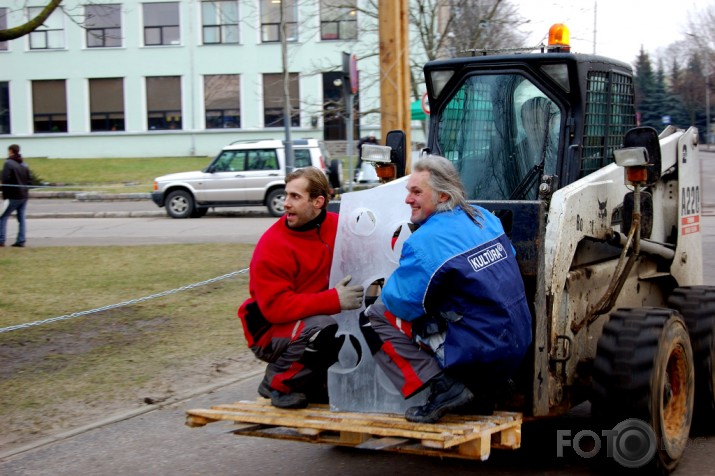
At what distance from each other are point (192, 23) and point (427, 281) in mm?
43067

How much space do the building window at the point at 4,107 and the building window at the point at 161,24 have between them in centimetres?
754

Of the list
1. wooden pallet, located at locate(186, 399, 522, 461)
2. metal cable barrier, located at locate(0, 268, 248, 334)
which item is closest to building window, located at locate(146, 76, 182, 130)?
metal cable barrier, located at locate(0, 268, 248, 334)

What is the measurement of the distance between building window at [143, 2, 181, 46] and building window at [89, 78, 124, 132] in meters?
2.72

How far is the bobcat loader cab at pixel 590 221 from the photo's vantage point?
5160 mm

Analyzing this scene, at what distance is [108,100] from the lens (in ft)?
154

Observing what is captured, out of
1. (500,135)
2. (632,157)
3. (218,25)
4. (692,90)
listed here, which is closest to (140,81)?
(218,25)

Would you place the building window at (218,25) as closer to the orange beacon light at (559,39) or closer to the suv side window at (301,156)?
the suv side window at (301,156)

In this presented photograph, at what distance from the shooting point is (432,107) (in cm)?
684

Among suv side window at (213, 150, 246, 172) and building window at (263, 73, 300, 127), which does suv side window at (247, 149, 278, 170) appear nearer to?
suv side window at (213, 150, 246, 172)

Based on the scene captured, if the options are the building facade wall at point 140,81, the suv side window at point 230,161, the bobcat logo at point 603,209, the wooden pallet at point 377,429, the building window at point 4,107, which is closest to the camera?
the wooden pallet at point 377,429

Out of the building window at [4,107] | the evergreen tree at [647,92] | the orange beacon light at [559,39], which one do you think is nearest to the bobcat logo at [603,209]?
the orange beacon light at [559,39]

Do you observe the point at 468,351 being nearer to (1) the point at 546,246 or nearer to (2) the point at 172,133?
(1) the point at 546,246

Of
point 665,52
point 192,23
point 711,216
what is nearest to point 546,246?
point 711,216

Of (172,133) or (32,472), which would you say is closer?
(32,472)
